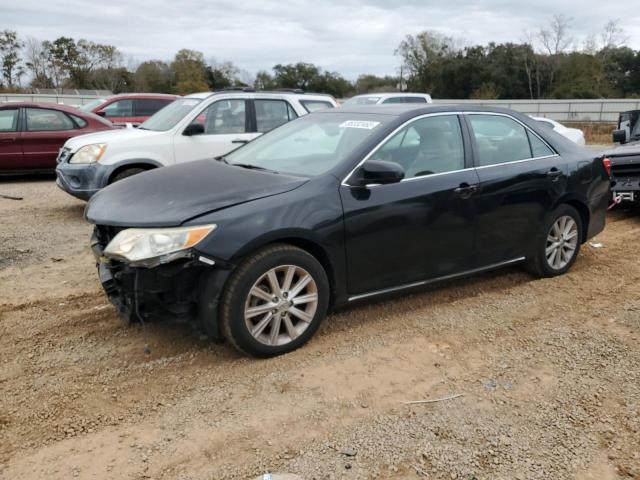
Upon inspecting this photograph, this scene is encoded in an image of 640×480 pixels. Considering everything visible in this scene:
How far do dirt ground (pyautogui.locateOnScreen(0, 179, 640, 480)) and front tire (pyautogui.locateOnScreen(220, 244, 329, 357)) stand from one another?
0.15 m

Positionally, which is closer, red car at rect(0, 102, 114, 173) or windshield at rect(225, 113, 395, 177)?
windshield at rect(225, 113, 395, 177)

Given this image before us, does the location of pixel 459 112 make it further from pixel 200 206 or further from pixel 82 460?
pixel 82 460

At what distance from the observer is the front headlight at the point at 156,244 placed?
340 centimetres

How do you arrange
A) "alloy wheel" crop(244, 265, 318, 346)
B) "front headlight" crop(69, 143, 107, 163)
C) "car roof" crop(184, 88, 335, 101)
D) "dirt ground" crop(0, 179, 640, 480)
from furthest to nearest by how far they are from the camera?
1. "car roof" crop(184, 88, 335, 101)
2. "front headlight" crop(69, 143, 107, 163)
3. "alloy wheel" crop(244, 265, 318, 346)
4. "dirt ground" crop(0, 179, 640, 480)

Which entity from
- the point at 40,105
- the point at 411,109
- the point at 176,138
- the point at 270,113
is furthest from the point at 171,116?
the point at 411,109

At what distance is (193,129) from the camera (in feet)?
26.0

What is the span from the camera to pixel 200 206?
3617 mm

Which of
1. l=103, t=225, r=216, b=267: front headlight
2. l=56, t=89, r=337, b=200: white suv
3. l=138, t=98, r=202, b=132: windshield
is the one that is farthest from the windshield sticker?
l=138, t=98, r=202, b=132: windshield

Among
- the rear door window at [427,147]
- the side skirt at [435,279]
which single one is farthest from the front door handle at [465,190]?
the side skirt at [435,279]

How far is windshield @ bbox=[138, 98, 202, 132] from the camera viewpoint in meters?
8.12

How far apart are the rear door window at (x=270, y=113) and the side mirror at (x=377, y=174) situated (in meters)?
4.75

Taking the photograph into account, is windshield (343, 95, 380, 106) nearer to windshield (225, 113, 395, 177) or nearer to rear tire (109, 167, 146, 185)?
rear tire (109, 167, 146, 185)

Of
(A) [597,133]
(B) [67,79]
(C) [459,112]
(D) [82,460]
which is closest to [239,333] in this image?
(D) [82,460]

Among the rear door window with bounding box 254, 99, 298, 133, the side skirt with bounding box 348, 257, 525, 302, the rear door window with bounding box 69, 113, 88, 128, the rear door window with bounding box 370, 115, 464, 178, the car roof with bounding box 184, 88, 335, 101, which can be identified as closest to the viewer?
the side skirt with bounding box 348, 257, 525, 302
